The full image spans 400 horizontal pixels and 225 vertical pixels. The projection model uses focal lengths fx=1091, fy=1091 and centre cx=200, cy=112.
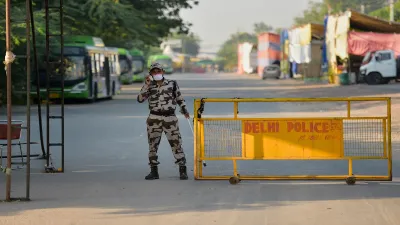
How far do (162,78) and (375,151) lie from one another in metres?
2.98

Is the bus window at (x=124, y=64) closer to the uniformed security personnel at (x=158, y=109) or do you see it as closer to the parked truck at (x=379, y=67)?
the parked truck at (x=379, y=67)

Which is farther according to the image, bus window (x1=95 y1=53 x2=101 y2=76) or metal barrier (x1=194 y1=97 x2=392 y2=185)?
bus window (x1=95 y1=53 x2=101 y2=76)

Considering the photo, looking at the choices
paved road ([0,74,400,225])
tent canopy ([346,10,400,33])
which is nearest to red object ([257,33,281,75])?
tent canopy ([346,10,400,33])

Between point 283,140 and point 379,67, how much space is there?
155ft

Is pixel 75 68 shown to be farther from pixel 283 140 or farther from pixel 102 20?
pixel 283 140

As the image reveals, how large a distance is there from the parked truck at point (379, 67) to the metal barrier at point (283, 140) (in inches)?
1809

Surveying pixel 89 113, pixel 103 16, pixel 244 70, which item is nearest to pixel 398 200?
pixel 89 113

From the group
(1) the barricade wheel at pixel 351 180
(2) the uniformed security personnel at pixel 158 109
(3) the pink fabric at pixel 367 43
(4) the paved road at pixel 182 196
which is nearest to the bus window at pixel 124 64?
(3) the pink fabric at pixel 367 43

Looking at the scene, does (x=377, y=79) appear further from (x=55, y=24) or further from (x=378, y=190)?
(x=378, y=190)

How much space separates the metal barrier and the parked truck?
151 feet

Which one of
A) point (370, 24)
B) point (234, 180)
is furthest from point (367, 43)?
point (234, 180)

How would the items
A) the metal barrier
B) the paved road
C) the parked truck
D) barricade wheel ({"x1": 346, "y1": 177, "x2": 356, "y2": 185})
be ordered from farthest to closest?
1. the parked truck
2. the metal barrier
3. barricade wheel ({"x1": 346, "y1": 177, "x2": 356, "y2": 185})
4. the paved road

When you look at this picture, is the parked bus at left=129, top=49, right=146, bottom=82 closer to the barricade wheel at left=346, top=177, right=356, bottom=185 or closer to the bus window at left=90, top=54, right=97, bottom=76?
the bus window at left=90, top=54, right=97, bottom=76

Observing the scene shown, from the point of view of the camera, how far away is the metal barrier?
46.2 ft
